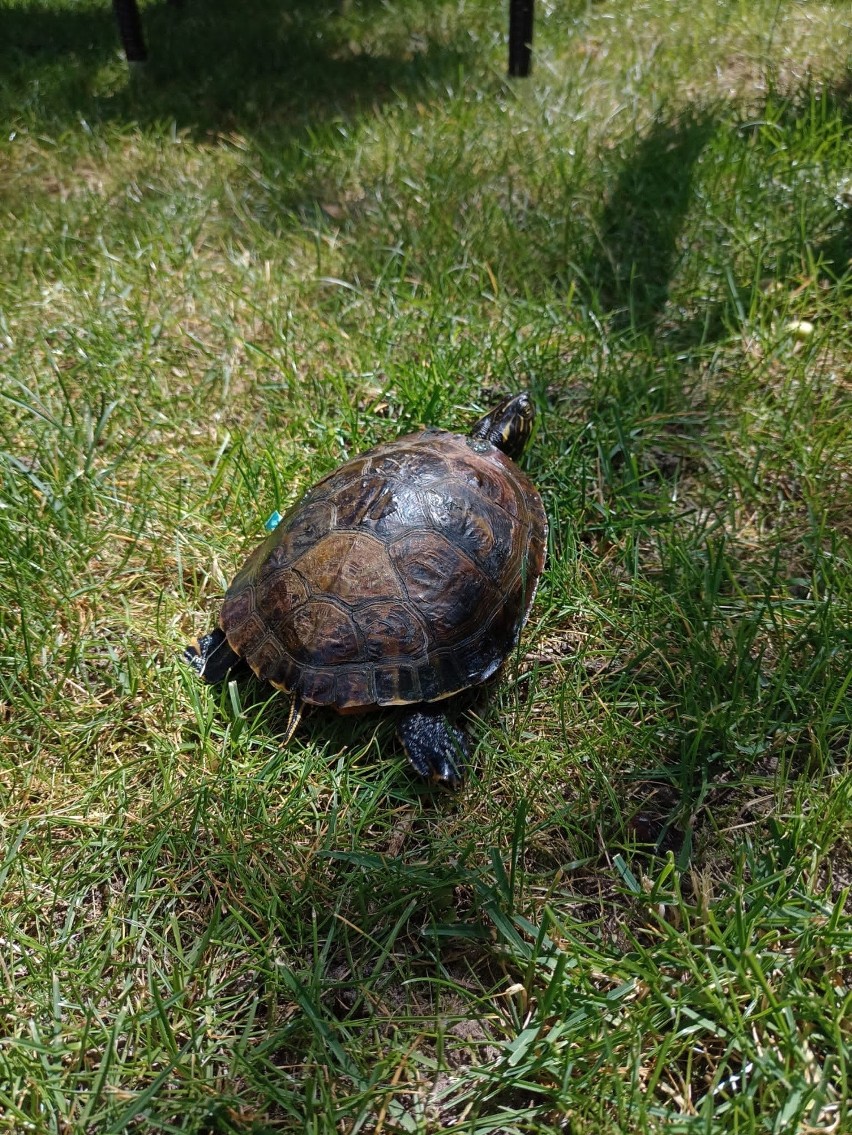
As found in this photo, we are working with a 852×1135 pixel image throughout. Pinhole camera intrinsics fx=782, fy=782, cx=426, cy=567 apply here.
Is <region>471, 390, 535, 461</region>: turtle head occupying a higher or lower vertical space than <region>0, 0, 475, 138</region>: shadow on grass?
lower

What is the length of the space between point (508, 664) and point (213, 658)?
0.81 metres

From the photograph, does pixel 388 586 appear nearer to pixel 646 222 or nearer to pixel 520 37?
pixel 646 222

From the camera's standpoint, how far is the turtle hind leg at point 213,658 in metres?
2.13

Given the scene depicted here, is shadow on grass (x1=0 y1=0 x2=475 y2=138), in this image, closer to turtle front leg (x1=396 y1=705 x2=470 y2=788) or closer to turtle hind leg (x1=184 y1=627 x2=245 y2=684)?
turtle hind leg (x1=184 y1=627 x2=245 y2=684)

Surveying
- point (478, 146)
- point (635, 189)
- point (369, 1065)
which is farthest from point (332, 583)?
point (478, 146)

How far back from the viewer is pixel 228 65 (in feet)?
17.3

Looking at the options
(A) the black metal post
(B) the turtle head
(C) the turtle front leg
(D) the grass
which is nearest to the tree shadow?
(D) the grass

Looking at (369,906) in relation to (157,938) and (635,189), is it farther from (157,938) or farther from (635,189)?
(635,189)

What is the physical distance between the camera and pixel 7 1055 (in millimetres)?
1447

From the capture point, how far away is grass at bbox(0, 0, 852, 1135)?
1462 mm

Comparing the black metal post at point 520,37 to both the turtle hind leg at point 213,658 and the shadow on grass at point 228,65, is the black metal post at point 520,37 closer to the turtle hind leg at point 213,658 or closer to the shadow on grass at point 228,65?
the shadow on grass at point 228,65

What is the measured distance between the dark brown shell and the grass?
0.16m

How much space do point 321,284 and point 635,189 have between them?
149 centimetres

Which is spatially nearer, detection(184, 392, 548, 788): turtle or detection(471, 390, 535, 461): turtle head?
detection(184, 392, 548, 788): turtle
